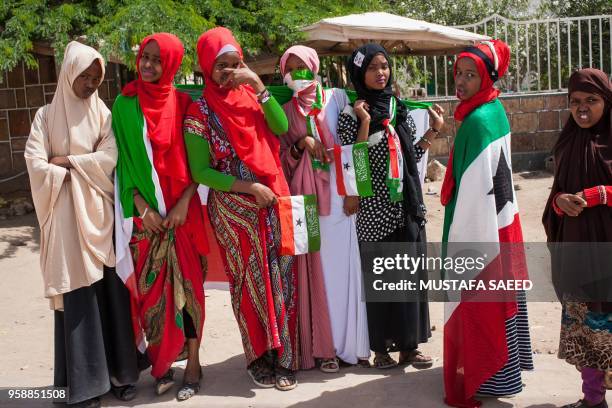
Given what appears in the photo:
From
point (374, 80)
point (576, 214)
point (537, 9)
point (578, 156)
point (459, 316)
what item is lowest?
point (459, 316)

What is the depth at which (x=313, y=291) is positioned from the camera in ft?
14.0

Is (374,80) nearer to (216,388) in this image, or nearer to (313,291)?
(313,291)

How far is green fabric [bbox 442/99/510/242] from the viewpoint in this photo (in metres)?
3.52

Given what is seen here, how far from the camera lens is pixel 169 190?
3.88 m

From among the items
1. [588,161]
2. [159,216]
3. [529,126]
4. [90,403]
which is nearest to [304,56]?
[159,216]

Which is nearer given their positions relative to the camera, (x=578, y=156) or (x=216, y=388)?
(x=578, y=156)

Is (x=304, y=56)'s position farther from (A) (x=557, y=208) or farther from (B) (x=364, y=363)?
(B) (x=364, y=363)

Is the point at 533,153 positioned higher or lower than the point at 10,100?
lower

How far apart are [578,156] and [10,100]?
840 cm

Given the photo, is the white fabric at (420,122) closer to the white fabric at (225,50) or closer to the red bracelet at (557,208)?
the red bracelet at (557,208)

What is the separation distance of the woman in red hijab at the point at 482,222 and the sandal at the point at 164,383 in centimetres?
149

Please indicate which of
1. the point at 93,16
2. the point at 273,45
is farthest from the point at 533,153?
the point at 93,16

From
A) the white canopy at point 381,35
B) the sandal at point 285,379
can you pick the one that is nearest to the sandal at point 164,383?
the sandal at point 285,379

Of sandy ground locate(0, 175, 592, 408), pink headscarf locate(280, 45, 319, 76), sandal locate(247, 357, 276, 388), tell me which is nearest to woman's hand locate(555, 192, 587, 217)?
sandy ground locate(0, 175, 592, 408)
